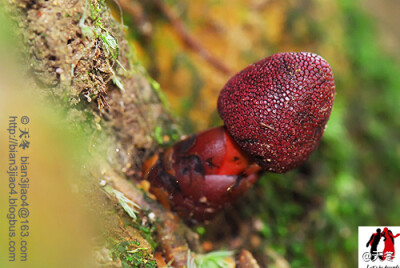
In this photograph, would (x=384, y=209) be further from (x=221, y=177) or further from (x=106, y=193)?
(x=106, y=193)

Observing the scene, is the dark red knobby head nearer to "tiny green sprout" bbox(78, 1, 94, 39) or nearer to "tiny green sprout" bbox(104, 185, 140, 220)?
"tiny green sprout" bbox(104, 185, 140, 220)

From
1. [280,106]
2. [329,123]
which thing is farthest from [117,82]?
[329,123]

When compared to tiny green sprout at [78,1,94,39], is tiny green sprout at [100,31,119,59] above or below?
below

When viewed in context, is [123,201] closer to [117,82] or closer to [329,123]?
[117,82]

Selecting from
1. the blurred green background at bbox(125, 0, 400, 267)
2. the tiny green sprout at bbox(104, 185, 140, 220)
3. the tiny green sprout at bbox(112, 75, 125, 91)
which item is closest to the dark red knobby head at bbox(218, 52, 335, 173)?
the tiny green sprout at bbox(112, 75, 125, 91)

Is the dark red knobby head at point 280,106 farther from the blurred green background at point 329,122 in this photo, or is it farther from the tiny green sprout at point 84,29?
the blurred green background at point 329,122

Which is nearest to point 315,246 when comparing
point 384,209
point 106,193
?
point 384,209

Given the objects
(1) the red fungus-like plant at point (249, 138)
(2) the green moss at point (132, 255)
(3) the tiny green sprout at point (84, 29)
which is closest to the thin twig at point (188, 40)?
(1) the red fungus-like plant at point (249, 138)
